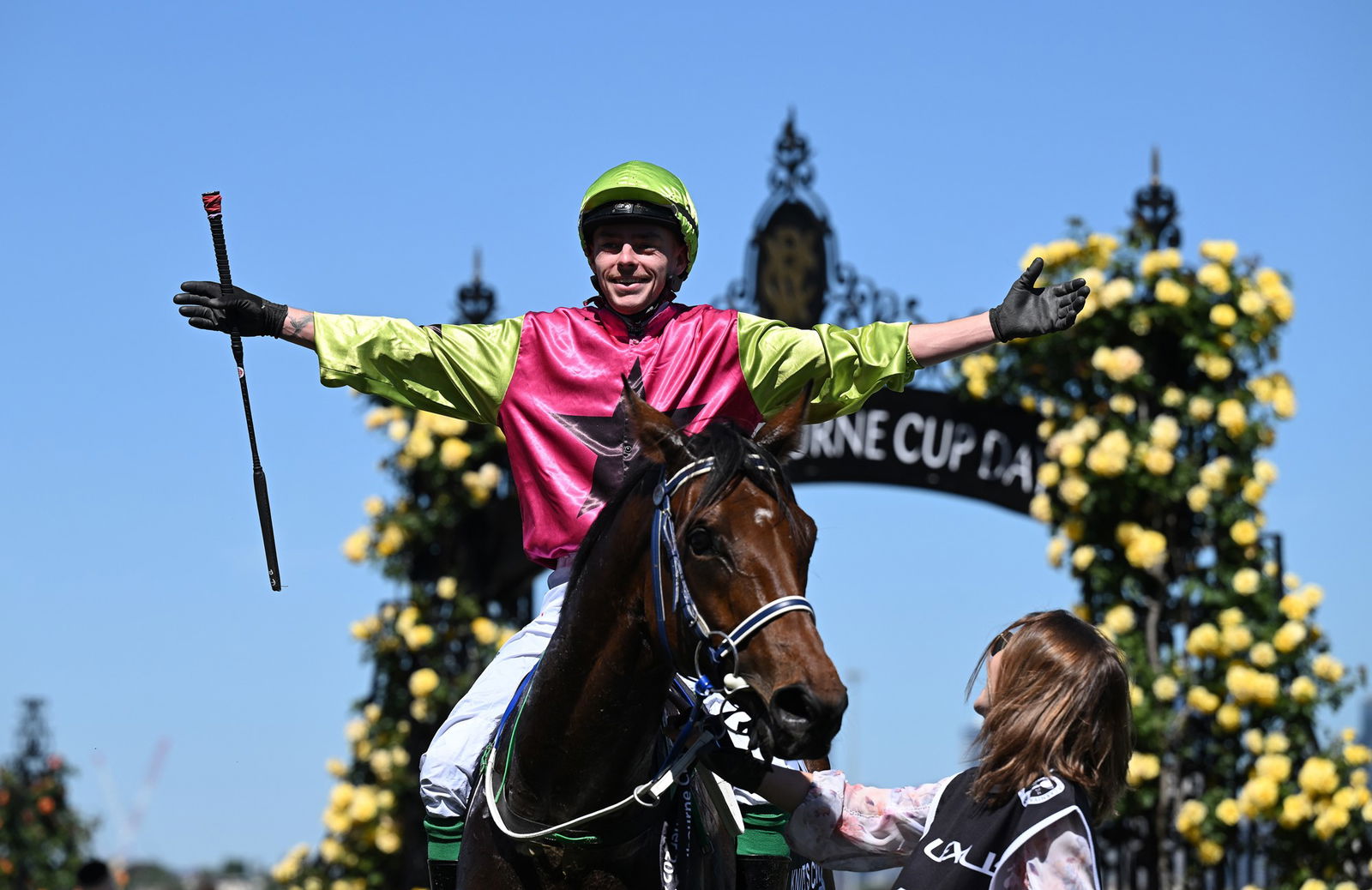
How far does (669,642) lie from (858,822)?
625 millimetres

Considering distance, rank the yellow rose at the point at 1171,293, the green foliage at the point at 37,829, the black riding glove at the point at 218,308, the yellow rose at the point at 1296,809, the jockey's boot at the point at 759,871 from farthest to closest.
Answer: the green foliage at the point at 37,829 < the yellow rose at the point at 1171,293 < the yellow rose at the point at 1296,809 < the black riding glove at the point at 218,308 < the jockey's boot at the point at 759,871

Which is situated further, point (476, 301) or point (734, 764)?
point (476, 301)

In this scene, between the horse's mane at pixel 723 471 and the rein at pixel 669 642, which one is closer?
the rein at pixel 669 642

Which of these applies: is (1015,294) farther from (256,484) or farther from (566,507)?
(256,484)

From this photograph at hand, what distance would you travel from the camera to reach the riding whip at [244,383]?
12.3 ft

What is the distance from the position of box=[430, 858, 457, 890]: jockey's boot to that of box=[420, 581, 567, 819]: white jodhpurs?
100 mm

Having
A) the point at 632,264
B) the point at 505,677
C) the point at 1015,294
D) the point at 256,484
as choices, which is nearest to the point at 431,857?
the point at 505,677

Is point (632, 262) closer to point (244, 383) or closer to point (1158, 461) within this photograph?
point (244, 383)

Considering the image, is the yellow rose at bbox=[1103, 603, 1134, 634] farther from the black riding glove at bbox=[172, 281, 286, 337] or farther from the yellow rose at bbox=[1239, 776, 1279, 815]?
the black riding glove at bbox=[172, 281, 286, 337]

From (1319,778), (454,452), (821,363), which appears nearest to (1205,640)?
(1319,778)

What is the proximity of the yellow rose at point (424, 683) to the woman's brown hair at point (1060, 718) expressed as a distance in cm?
609

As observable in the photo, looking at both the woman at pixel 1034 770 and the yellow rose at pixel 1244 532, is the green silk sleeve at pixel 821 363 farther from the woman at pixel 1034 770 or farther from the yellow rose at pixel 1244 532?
the yellow rose at pixel 1244 532

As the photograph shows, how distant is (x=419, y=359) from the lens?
386 centimetres

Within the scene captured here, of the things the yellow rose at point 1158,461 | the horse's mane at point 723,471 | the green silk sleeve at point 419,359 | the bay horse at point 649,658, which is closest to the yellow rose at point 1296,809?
the yellow rose at point 1158,461
